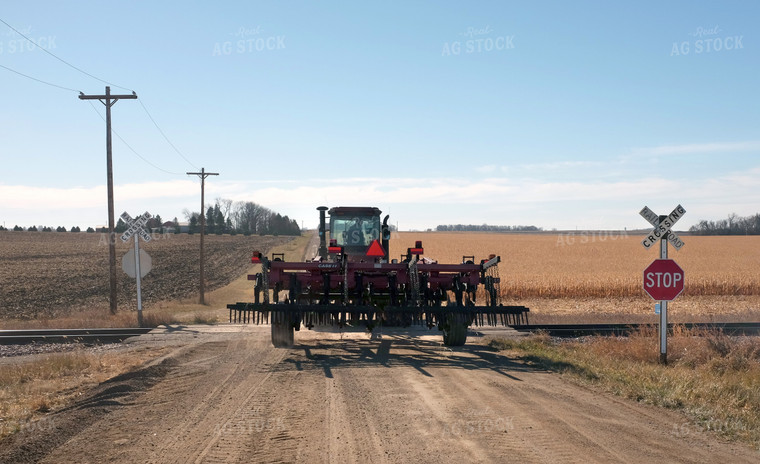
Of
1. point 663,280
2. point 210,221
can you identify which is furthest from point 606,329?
point 210,221

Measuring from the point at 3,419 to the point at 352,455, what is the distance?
184 inches

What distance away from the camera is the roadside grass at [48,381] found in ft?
25.4

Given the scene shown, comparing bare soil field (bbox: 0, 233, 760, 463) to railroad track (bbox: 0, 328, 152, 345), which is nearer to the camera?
bare soil field (bbox: 0, 233, 760, 463)

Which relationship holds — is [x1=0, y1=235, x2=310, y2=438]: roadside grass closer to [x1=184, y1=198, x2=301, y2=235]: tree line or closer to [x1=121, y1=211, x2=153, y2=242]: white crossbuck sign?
[x1=121, y1=211, x2=153, y2=242]: white crossbuck sign

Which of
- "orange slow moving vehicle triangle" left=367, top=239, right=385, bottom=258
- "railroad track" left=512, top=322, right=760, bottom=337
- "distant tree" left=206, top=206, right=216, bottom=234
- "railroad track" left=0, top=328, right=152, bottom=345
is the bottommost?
"railroad track" left=512, top=322, right=760, bottom=337

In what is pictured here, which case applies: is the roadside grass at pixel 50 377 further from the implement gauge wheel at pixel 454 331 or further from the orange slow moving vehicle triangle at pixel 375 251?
the implement gauge wheel at pixel 454 331

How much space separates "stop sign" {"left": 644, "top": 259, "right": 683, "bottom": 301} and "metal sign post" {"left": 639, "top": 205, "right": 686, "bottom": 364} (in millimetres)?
180

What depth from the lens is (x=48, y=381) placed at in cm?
1036

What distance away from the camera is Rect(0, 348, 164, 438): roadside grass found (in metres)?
7.75

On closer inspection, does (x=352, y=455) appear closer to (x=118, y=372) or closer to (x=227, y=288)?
(x=118, y=372)

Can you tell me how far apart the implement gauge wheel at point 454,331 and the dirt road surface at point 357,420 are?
2.13 meters

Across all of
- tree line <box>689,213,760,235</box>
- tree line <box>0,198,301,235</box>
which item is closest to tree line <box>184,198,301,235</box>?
tree line <box>0,198,301,235</box>

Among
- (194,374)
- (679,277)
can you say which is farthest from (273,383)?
(679,277)

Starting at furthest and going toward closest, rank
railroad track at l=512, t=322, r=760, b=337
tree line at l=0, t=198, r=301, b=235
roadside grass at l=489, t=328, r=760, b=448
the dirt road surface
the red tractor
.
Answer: tree line at l=0, t=198, r=301, b=235
railroad track at l=512, t=322, r=760, b=337
the red tractor
roadside grass at l=489, t=328, r=760, b=448
the dirt road surface
